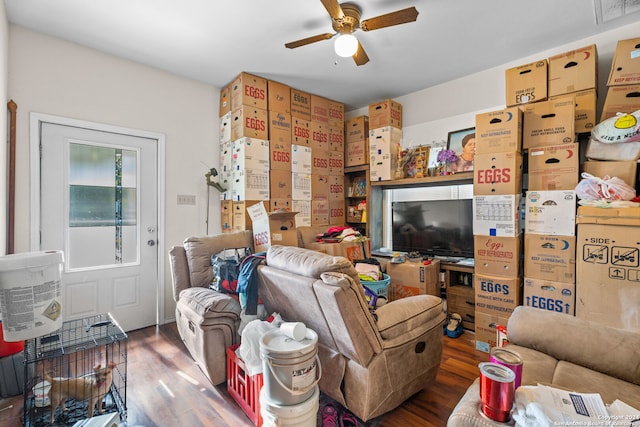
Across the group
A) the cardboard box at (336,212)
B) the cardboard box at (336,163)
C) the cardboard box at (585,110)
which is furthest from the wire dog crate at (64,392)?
the cardboard box at (585,110)

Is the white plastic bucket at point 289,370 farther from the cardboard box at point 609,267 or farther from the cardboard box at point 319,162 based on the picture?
the cardboard box at point 319,162

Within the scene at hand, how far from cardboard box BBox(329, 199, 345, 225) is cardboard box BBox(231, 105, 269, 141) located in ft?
4.42

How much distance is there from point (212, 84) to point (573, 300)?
415 cm

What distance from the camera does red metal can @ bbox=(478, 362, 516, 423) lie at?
37.1 inches

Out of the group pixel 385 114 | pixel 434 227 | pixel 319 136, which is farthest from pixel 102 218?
pixel 434 227

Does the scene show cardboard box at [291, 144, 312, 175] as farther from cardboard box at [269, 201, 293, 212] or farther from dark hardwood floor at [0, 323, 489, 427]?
dark hardwood floor at [0, 323, 489, 427]

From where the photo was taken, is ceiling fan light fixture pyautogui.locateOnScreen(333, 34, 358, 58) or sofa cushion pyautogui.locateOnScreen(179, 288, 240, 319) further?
ceiling fan light fixture pyautogui.locateOnScreen(333, 34, 358, 58)

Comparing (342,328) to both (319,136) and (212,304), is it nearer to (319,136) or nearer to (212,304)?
(212,304)

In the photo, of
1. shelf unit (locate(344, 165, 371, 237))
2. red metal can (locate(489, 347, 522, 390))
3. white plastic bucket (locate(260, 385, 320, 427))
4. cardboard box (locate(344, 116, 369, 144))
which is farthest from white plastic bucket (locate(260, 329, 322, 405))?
cardboard box (locate(344, 116, 369, 144))

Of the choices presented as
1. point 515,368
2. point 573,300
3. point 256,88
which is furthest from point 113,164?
point 573,300

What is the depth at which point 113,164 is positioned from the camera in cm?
302

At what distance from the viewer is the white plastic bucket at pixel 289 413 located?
54.6 inches

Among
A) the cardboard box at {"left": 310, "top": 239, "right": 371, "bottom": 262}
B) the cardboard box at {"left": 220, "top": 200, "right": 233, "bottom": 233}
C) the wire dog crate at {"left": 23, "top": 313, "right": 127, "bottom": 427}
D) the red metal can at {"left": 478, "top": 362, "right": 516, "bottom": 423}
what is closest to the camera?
the red metal can at {"left": 478, "top": 362, "right": 516, "bottom": 423}

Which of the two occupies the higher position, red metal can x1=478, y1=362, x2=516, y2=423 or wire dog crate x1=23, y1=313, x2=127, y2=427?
red metal can x1=478, y1=362, x2=516, y2=423
